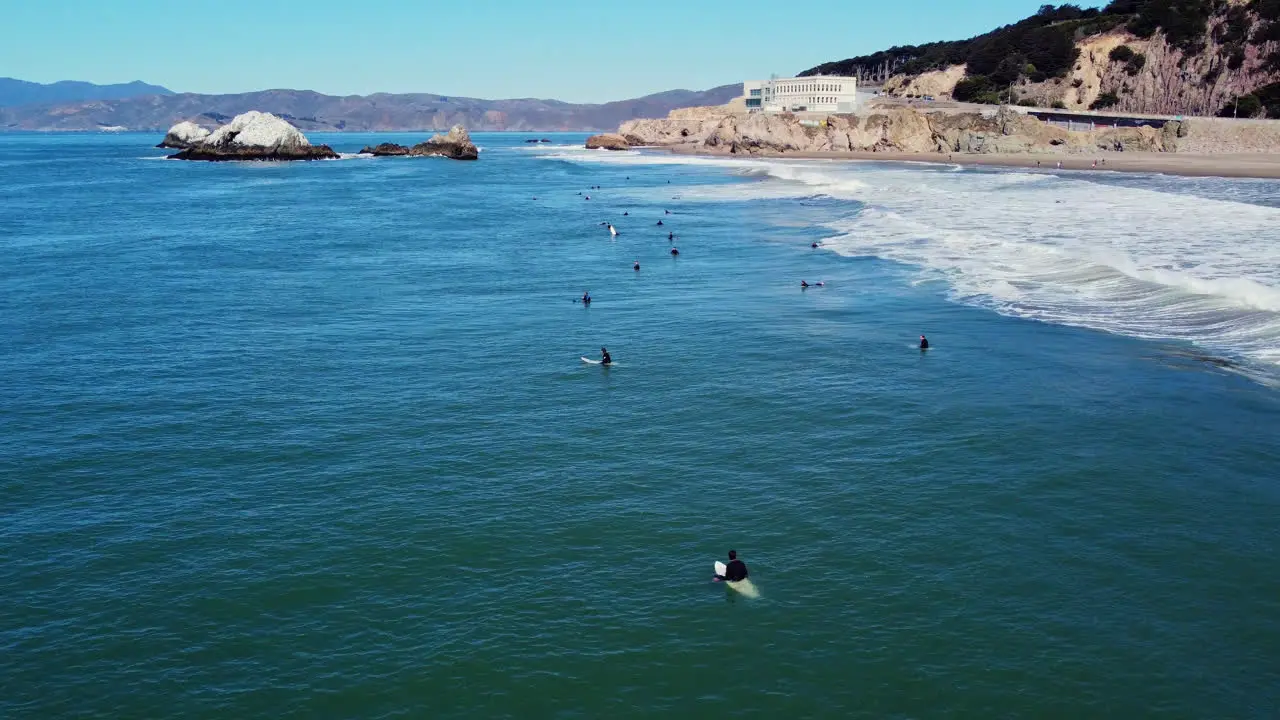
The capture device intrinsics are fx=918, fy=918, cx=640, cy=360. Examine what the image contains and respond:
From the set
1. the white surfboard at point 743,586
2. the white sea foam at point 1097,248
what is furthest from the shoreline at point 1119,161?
the white surfboard at point 743,586

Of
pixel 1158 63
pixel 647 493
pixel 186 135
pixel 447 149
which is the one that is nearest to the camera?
pixel 647 493

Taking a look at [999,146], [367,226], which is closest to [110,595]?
[367,226]

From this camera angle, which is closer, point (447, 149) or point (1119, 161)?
point (1119, 161)

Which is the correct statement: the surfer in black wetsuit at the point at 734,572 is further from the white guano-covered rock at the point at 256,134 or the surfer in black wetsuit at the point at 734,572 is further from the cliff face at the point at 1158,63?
the white guano-covered rock at the point at 256,134

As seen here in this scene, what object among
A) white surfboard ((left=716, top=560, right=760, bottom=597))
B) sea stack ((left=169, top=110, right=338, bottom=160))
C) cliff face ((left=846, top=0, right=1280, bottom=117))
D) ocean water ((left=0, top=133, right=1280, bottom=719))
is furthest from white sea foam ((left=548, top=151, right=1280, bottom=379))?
sea stack ((left=169, top=110, right=338, bottom=160))

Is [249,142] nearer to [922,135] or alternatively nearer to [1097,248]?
[922,135]

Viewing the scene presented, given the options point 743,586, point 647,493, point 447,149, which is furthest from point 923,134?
point 743,586

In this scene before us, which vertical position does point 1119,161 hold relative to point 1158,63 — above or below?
below
